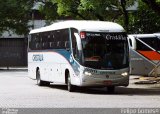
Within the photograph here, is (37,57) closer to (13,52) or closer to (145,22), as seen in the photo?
(145,22)

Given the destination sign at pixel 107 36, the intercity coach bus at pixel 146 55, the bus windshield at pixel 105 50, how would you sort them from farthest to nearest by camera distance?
the intercity coach bus at pixel 146 55 → the destination sign at pixel 107 36 → the bus windshield at pixel 105 50

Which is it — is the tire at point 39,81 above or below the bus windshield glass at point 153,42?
below

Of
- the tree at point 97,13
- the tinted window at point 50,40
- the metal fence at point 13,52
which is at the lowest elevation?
the metal fence at point 13,52

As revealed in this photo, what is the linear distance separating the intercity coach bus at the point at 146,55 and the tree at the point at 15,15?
21877 mm

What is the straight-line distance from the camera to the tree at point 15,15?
5416 cm

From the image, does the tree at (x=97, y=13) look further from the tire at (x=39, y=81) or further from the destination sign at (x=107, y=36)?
the destination sign at (x=107, y=36)

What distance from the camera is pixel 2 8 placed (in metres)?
53.7

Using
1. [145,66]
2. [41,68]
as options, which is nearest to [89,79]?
[41,68]

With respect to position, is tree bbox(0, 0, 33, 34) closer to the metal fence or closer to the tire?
the metal fence

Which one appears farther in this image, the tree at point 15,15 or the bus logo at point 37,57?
the tree at point 15,15

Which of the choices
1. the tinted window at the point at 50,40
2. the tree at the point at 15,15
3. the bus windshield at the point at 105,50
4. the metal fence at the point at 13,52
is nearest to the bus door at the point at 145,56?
the tinted window at the point at 50,40

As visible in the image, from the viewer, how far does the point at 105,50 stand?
22031mm

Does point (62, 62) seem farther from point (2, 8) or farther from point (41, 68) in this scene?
point (2, 8)

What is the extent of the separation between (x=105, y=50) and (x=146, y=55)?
46.6ft
